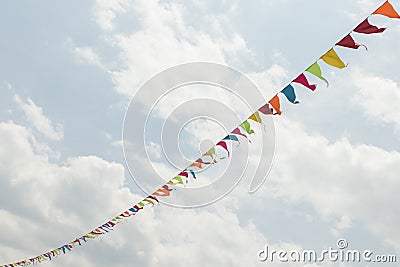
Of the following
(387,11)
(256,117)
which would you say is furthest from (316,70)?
(256,117)

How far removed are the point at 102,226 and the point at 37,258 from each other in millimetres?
10711

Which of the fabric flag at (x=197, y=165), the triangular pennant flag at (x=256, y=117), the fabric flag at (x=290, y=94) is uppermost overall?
the fabric flag at (x=197, y=165)

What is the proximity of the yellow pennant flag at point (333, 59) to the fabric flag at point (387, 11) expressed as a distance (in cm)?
173

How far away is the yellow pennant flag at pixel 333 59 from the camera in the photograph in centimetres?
1325

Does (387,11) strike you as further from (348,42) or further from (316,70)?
(316,70)

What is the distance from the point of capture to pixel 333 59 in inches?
524

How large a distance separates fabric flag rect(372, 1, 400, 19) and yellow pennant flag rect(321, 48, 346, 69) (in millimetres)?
1733

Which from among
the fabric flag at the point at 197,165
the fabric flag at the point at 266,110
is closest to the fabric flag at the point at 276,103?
the fabric flag at the point at 266,110

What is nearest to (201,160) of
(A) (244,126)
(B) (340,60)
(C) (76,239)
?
(A) (244,126)

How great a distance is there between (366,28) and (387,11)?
0.72 m

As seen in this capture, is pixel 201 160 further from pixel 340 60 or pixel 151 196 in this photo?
pixel 340 60

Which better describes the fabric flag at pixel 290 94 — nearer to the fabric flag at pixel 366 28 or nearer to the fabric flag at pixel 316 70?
the fabric flag at pixel 316 70

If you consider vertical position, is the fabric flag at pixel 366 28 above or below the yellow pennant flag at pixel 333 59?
above

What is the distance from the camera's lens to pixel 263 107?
15.4 m
